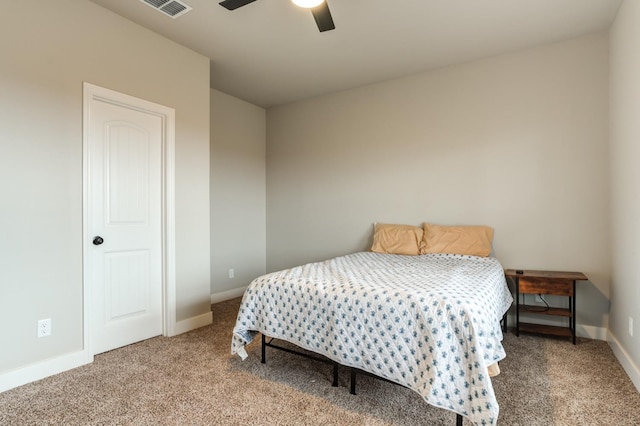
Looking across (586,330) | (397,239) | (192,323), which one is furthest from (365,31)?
(586,330)

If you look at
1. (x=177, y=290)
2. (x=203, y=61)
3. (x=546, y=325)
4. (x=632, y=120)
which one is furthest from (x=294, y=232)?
(x=632, y=120)

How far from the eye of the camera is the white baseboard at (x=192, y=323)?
311 centimetres

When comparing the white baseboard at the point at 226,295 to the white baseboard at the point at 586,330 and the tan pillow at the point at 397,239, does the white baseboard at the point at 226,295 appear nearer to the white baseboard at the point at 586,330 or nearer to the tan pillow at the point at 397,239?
the tan pillow at the point at 397,239

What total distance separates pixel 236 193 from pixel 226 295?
1.38m

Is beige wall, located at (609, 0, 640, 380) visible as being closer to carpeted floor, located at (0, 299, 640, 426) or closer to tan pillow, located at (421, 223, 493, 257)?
carpeted floor, located at (0, 299, 640, 426)

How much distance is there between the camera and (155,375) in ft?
7.54

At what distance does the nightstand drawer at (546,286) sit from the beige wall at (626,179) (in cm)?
33

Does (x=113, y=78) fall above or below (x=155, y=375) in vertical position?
above

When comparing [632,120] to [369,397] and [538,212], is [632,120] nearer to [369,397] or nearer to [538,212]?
[538,212]

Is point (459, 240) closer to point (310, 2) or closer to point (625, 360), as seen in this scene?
point (625, 360)

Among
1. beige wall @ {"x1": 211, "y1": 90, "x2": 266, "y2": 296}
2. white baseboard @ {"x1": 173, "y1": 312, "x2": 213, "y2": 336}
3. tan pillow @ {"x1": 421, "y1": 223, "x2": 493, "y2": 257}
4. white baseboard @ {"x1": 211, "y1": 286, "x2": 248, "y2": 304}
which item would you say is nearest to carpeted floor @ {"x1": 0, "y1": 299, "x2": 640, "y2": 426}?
white baseboard @ {"x1": 173, "y1": 312, "x2": 213, "y2": 336}

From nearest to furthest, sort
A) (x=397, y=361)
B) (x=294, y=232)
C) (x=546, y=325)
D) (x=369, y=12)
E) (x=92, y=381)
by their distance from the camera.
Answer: (x=397, y=361), (x=92, y=381), (x=369, y=12), (x=546, y=325), (x=294, y=232)

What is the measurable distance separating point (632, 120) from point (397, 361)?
7.48 feet

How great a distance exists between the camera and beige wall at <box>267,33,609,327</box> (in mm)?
2998
